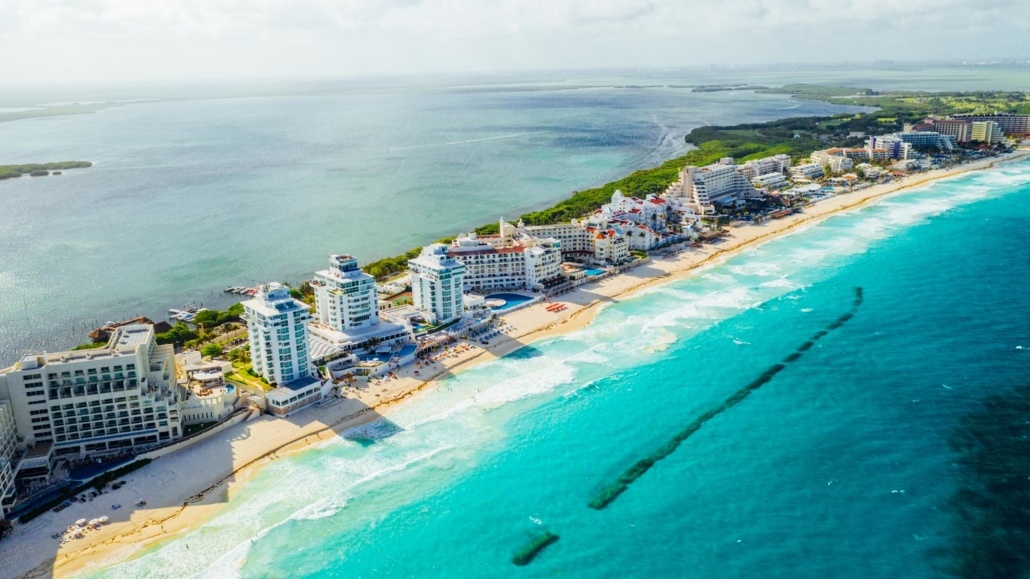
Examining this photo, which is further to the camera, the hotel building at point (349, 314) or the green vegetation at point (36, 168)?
the green vegetation at point (36, 168)

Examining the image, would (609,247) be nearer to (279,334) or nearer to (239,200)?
(279,334)

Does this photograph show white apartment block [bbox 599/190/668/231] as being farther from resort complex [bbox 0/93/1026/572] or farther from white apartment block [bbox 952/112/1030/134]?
white apartment block [bbox 952/112/1030/134]

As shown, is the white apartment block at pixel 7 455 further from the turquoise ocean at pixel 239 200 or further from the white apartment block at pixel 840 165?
the white apartment block at pixel 840 165

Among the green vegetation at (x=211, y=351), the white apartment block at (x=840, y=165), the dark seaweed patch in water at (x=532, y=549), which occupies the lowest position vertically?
the dark seaweed patch in water at (x=532, y=549)

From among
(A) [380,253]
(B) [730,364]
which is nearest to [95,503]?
(B) [730,364]

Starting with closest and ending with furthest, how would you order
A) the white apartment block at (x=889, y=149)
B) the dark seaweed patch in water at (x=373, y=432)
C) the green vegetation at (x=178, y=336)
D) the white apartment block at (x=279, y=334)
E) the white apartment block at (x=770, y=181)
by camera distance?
the dark seaweed patch in water at (x=373, y=432)
the white apartment block at (x=279, y=334)
the green vegetation at (x=178, y=336)
the white apartment block at (x=770, y=181)
the white apartment block at (x=889, y=149)

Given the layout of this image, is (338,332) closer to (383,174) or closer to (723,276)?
(723,276)

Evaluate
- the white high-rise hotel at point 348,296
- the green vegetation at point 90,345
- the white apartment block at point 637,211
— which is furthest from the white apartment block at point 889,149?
the green vegetation at point 90,345

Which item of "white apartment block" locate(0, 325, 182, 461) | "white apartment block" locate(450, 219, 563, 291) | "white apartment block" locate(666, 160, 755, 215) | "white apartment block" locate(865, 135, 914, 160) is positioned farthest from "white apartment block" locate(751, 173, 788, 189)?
"white apartment block" locate(0, 325, 182, 461)
